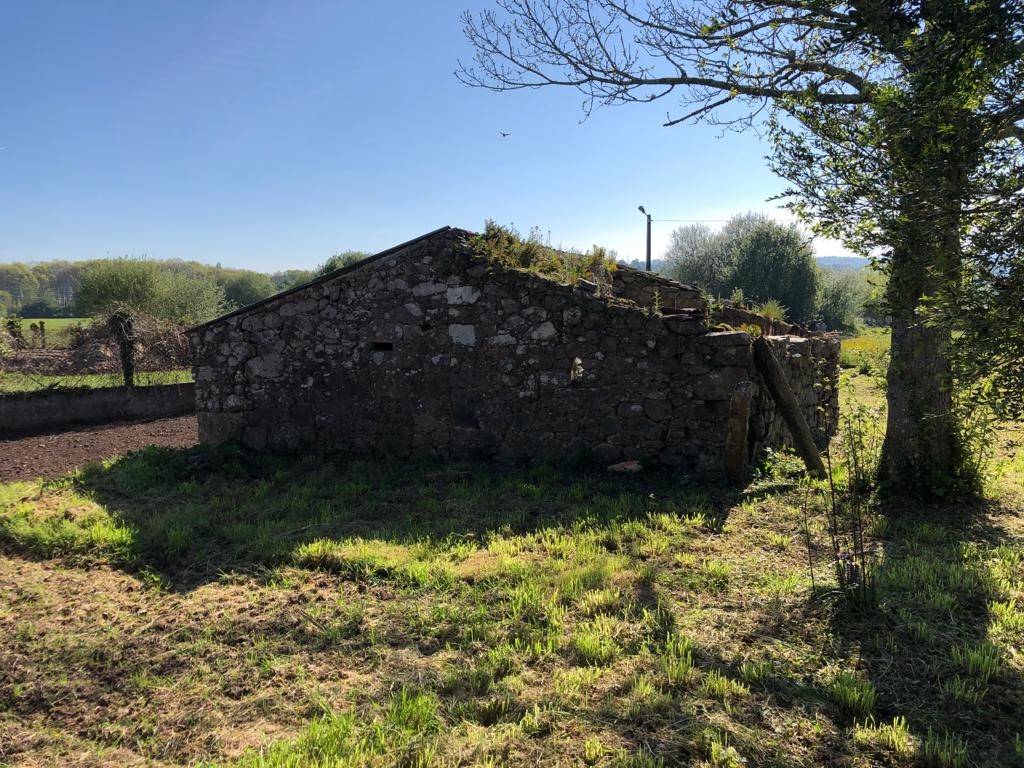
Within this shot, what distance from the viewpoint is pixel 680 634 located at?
371 cm

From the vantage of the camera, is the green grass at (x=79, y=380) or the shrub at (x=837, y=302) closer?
the green grass at (x=79, y=380)

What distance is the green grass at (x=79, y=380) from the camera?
11922 millimetres

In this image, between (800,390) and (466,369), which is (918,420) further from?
(466,369)

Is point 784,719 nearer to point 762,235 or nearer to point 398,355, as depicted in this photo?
point 398,355

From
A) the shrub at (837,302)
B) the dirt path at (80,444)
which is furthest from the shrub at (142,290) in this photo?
the shrub at (837,302)

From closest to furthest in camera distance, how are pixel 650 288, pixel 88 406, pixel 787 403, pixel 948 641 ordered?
pixel 948 641
pixel 787 403
pixel 650 288
pixel 88 406

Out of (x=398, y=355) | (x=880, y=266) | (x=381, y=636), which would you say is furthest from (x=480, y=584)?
(x=398, y=355)

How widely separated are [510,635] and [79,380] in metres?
13.0

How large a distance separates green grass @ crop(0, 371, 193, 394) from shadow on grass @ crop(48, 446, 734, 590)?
5427mm

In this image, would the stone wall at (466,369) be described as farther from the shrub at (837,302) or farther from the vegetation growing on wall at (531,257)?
the shrub at (837,302)

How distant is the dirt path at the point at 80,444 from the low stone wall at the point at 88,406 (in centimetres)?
60

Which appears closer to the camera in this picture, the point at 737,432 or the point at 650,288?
the point at 737,432

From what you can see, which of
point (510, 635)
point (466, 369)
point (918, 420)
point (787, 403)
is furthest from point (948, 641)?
point (466, 369)

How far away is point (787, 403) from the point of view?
22.5 feet
